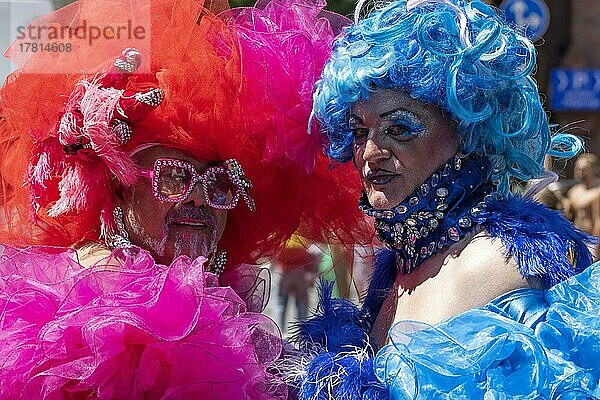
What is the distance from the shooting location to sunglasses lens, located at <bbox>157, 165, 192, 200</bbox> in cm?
254

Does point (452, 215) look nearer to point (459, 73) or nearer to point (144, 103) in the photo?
point (459, 73)

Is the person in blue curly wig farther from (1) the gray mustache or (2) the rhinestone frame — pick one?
(1) the gray mustache

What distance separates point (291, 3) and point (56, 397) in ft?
4.39

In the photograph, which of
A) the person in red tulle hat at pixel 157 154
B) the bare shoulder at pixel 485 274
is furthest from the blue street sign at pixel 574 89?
the bare shoulder at pixel 485 274

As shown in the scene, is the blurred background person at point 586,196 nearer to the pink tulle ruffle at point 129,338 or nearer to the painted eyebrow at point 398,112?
the painted eyebrow at point 398,112

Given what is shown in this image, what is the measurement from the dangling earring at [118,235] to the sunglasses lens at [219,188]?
27 cm

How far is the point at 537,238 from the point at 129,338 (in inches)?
40.1

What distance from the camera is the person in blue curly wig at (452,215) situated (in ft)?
6.72

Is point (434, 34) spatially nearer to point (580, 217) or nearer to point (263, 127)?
point (263, 127)

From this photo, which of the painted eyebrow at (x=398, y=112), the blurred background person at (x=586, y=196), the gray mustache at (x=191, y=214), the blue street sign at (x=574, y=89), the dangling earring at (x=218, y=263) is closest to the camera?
the painted eyebrow at (x=398, y=112)

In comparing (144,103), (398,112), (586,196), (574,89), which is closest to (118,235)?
(144,103)

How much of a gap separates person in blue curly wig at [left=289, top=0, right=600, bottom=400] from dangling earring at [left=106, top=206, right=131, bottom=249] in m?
0.59

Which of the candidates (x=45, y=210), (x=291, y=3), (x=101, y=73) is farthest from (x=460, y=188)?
(x=45, y=210)

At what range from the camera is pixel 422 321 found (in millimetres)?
2305
